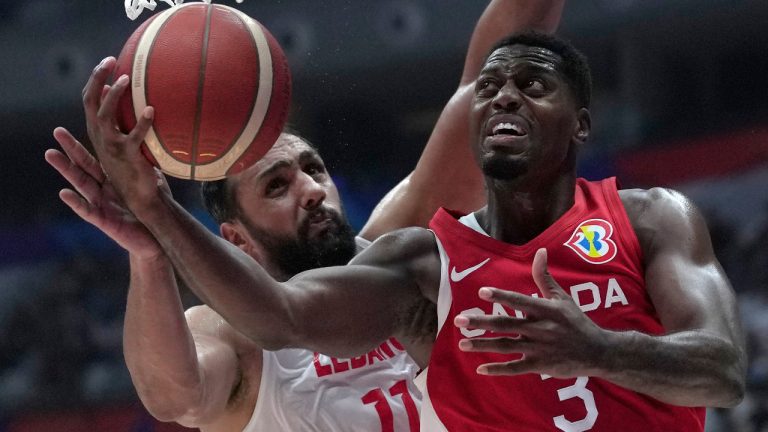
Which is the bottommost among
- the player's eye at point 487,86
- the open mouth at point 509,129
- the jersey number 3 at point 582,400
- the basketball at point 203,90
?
the jersey number 3 at point 582,400

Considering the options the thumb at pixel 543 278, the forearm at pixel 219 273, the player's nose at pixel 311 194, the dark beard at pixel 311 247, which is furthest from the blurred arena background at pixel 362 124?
the thumb at pixel 543 278

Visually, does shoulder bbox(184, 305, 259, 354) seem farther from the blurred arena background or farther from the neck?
the blurred arena background

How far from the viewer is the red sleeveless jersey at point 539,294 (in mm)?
2627

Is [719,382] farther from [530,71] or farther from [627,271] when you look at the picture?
[530,71]

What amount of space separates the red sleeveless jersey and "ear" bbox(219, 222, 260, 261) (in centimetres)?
113

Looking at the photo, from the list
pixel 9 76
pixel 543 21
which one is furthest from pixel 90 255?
pixel 543 21

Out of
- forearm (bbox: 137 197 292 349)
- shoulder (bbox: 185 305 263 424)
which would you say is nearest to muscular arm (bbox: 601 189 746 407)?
forearm (bbox: 137 197 292 349)

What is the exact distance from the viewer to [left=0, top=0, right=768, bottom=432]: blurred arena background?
6246 mm

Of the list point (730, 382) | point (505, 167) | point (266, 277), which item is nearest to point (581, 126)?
point (505, 167)

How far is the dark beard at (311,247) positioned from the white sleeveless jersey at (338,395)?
316mm

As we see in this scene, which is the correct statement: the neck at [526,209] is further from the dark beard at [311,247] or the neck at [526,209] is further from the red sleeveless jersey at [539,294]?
A: the dark beard at [311,247]

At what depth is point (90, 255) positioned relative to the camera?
6746 mm

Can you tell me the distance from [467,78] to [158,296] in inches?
74.0

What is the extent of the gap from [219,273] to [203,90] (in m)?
0.42
